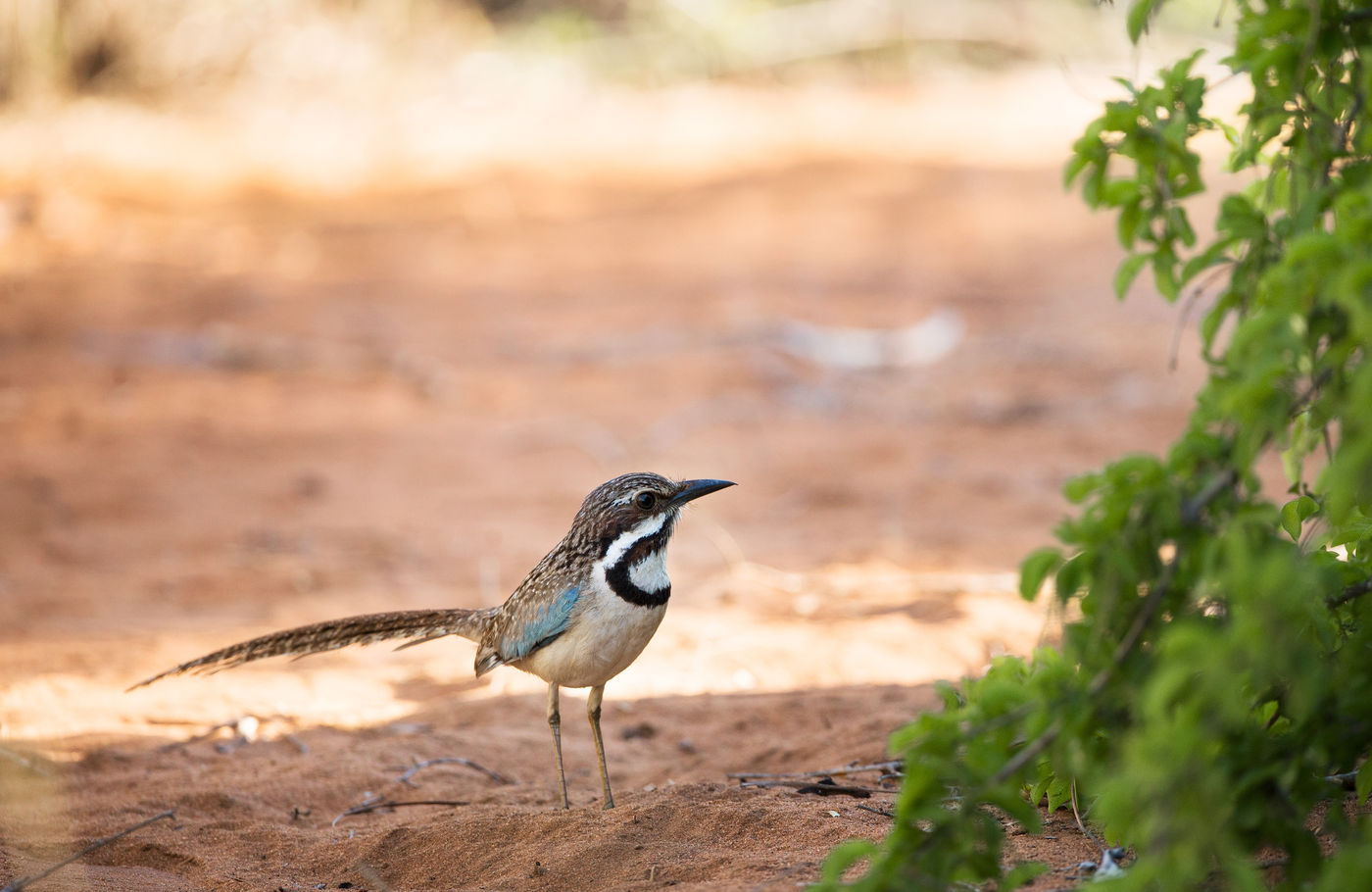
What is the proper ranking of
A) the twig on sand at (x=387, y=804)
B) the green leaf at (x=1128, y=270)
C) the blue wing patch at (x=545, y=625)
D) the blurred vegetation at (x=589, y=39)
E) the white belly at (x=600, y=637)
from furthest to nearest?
the blurred vegetation at (x=589, y=39) < the twig on sand at (x=387, y=804) < the blue wing patch at (x=545, y=625) < the white belly at (x=600, y=637) < the green leaf at (x=1128, y=270)

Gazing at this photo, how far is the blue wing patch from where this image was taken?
4.25 metres

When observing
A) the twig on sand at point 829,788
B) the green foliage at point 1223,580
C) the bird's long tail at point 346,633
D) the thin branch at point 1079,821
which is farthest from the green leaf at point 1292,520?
the bird's long tail at point 346,633

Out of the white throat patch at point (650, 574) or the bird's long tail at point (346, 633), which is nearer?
the white throat patch at point (650, 574)

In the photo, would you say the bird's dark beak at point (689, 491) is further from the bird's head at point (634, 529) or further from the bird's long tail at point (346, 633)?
the bird's long tail at point (346, 633)

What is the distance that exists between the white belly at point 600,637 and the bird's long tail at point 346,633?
61 centimetres

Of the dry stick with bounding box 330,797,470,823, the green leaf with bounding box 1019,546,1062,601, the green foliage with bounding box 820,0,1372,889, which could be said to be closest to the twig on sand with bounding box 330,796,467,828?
the dry stick with bounding box 330,797,470,823

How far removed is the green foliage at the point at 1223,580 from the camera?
2023 mm

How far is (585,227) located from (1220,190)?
893 centimetres

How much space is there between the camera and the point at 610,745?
212 inches

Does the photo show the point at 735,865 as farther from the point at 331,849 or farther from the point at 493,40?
the point at 493,40

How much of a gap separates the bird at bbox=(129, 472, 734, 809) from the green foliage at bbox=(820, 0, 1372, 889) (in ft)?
5.21

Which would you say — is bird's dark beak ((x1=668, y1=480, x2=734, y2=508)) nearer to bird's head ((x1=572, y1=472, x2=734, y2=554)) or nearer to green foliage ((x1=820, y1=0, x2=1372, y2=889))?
bird's head ((x1=572, y1=472, x2=734, y2=554))

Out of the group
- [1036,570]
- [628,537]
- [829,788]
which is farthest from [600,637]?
[1036,570]

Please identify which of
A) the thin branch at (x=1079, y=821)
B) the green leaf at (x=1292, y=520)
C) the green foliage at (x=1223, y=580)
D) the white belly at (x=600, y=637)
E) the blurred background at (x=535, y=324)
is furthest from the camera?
the blurred background at (x=535, y=324)
